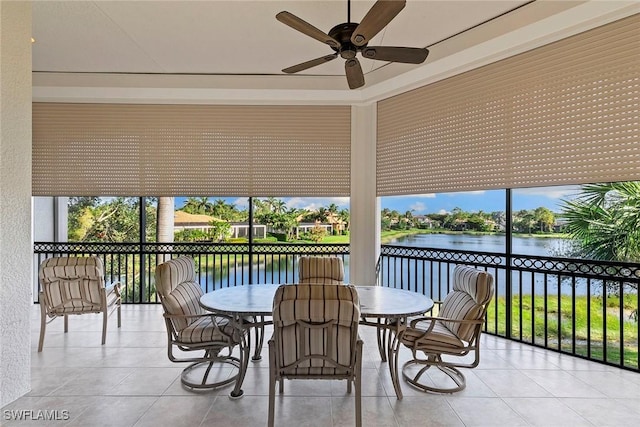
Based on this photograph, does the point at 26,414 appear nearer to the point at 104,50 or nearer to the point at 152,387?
the point at 152,387

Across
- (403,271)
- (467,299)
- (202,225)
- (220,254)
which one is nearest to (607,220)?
(403,271)

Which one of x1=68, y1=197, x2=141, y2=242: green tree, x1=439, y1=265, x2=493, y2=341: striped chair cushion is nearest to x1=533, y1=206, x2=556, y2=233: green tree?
x1=439, y1=265, x2=493, y2=341: striped chair cushion

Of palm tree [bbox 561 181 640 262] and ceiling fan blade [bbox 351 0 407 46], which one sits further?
palm tree [bbox 561 181 640 262]

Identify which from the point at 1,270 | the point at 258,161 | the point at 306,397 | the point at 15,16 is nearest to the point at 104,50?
the point at 15,16

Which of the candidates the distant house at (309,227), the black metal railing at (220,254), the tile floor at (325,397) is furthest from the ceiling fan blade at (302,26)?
the distant house at (309,227)

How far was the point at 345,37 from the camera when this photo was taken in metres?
2.20

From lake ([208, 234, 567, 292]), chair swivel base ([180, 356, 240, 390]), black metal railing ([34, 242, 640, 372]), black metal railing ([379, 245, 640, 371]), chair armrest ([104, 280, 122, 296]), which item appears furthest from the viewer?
lake ([208, 234, 567, 292])

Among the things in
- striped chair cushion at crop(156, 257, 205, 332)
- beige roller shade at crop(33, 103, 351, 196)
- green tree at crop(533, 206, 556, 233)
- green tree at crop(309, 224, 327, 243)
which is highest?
beige roller shade at crop(33, 103, 351, 196)

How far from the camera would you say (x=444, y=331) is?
8.76 ft

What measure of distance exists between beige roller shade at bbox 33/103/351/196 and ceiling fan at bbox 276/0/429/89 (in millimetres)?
1852

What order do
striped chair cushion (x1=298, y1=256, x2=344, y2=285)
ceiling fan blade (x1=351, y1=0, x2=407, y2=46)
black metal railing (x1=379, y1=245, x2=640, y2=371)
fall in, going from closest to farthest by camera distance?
ceiling fan blade (x1=351, y1=0, x2=407, y2=46) → black metal railing (x1=379, y1=245, x2=640, y2=371) → striped chair cushion (x1=298, y1=256, x2=344, y2=285)

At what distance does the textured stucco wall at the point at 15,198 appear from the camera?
7.85ft

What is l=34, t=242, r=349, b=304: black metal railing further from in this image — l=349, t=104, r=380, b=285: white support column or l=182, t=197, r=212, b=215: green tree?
l=182, t=197, r=212, b=215: green tree

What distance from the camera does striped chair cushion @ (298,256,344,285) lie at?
3334mm
